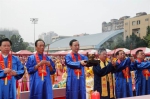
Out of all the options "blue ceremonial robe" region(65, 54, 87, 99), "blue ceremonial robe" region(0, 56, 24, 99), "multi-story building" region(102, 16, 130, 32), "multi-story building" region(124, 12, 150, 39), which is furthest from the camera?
"multi-story building" region(102, 16, 130, 32)

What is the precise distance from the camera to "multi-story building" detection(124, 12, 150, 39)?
34781mm

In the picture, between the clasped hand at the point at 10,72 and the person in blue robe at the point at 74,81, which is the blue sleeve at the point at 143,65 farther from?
Answer: the clasped hand at the point at 10,72

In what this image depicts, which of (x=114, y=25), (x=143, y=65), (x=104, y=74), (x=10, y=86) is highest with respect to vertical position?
(x=114, y=25)

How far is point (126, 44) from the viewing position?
101 feet

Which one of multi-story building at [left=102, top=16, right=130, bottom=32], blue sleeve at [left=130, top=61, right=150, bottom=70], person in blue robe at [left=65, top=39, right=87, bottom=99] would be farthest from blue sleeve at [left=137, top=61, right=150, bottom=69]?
multi-story building at [left=102, top=16, right=130, bottom=32]

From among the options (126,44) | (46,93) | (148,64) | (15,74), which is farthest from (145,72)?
(126,44)

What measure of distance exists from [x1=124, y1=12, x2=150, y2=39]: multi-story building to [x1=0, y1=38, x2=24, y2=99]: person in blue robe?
33609 millimetres

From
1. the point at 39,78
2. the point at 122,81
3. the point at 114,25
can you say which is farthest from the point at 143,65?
the point at 114,25

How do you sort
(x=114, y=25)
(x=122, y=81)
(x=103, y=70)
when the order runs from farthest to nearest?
(x=114, y=25) → (x=122, y=81) → (x=103, y=70)

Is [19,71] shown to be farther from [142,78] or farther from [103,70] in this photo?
[142,78]

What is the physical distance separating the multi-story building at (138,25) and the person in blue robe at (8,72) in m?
33.6

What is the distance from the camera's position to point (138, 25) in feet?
120

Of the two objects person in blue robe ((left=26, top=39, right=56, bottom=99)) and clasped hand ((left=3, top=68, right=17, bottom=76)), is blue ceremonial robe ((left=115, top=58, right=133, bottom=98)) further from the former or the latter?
clasped hand ((left=3, top=68, right=17, bottom=76))

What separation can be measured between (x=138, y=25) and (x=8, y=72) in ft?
118
